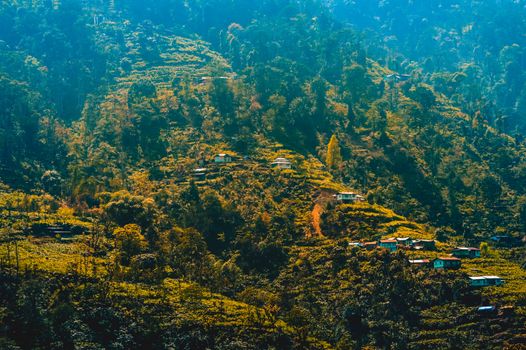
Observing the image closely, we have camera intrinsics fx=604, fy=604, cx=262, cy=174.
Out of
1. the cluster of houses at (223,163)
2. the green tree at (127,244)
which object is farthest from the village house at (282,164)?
the green tree at (127,244)

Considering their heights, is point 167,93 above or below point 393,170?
above

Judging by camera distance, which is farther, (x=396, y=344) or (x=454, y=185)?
(x=454, y=185)

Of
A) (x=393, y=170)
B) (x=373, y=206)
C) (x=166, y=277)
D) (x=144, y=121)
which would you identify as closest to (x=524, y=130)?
(x=393, y=170)

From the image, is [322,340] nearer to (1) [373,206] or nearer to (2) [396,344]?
(2) [396,344]

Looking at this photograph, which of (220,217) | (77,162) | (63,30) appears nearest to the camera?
(220,217)

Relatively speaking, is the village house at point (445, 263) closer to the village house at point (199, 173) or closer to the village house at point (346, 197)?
the village house at point (346, 197)

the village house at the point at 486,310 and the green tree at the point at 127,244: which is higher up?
the green tree at the point at 127,244

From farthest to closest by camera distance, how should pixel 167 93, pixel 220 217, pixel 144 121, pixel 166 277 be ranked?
pixel 167 93 → pixel 144 121 → pixel 220 217 → pixel 166 277
